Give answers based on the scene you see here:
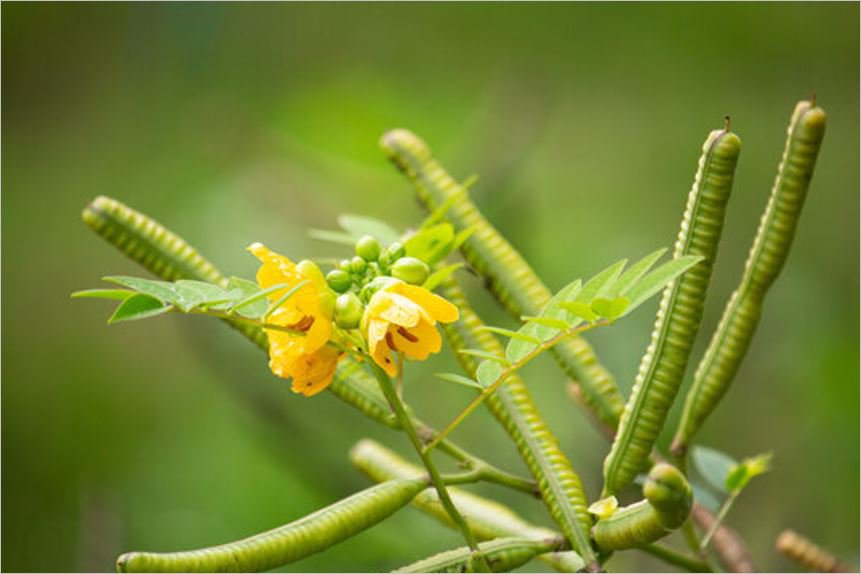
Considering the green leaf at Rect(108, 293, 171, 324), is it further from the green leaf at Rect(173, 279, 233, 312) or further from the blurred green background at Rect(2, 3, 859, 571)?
the blurred green background at Rect(2, 3, 859, 571)

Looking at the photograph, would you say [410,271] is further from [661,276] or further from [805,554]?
[805,554]

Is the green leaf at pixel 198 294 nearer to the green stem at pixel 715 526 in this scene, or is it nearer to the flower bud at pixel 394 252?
the flower bud at pixel 394 252

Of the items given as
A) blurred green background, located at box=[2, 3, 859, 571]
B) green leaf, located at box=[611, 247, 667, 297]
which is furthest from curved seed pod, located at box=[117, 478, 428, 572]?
blurred green background, located at box=[2, 3, 859, 571]

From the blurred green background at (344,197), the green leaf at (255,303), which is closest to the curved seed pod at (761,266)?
the green leaf at (255,303)

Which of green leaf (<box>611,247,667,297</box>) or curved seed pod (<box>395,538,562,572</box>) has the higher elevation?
green leaf (<box>611,247,667,297</box>)

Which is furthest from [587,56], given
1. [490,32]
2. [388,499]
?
[388,499]

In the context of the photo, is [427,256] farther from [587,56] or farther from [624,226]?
[587,56]
